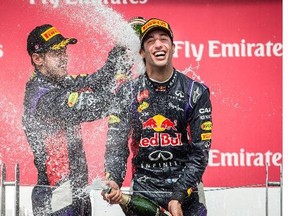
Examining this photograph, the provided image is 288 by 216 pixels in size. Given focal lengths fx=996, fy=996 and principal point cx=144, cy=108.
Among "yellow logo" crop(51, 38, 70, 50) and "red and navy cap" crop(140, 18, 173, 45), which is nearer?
"red and navy cap" crop(140, 18, 173, 45)

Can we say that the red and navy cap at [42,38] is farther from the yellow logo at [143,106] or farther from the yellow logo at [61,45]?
the yellow logo at [143,106]

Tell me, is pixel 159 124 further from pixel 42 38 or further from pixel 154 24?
pixel 42 38

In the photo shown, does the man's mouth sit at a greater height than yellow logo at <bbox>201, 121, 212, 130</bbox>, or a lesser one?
greater

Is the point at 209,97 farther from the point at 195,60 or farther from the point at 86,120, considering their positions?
the point at 86,120

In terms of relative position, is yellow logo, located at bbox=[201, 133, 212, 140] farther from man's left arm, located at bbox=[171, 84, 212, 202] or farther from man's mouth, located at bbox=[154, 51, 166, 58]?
man's mouth, located at bbox=[154, 51, 166, 58]

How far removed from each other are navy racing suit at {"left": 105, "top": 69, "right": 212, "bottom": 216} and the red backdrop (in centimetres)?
6

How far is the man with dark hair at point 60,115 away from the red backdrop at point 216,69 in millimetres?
32

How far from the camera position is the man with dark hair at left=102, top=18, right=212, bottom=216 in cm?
389

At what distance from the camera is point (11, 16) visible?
3982 mm

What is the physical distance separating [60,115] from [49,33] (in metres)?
0.33

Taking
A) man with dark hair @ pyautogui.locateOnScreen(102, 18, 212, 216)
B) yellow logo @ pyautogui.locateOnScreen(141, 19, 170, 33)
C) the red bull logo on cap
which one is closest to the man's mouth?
man with dark hair @ pyautogui.locateOnScreen(102, 18, 212, 216)

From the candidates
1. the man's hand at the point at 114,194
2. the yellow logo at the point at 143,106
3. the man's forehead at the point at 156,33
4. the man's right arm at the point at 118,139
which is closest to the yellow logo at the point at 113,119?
the man's right arm at the point at 118,139

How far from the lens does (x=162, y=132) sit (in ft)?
12.8

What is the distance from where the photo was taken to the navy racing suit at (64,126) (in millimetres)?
3982
